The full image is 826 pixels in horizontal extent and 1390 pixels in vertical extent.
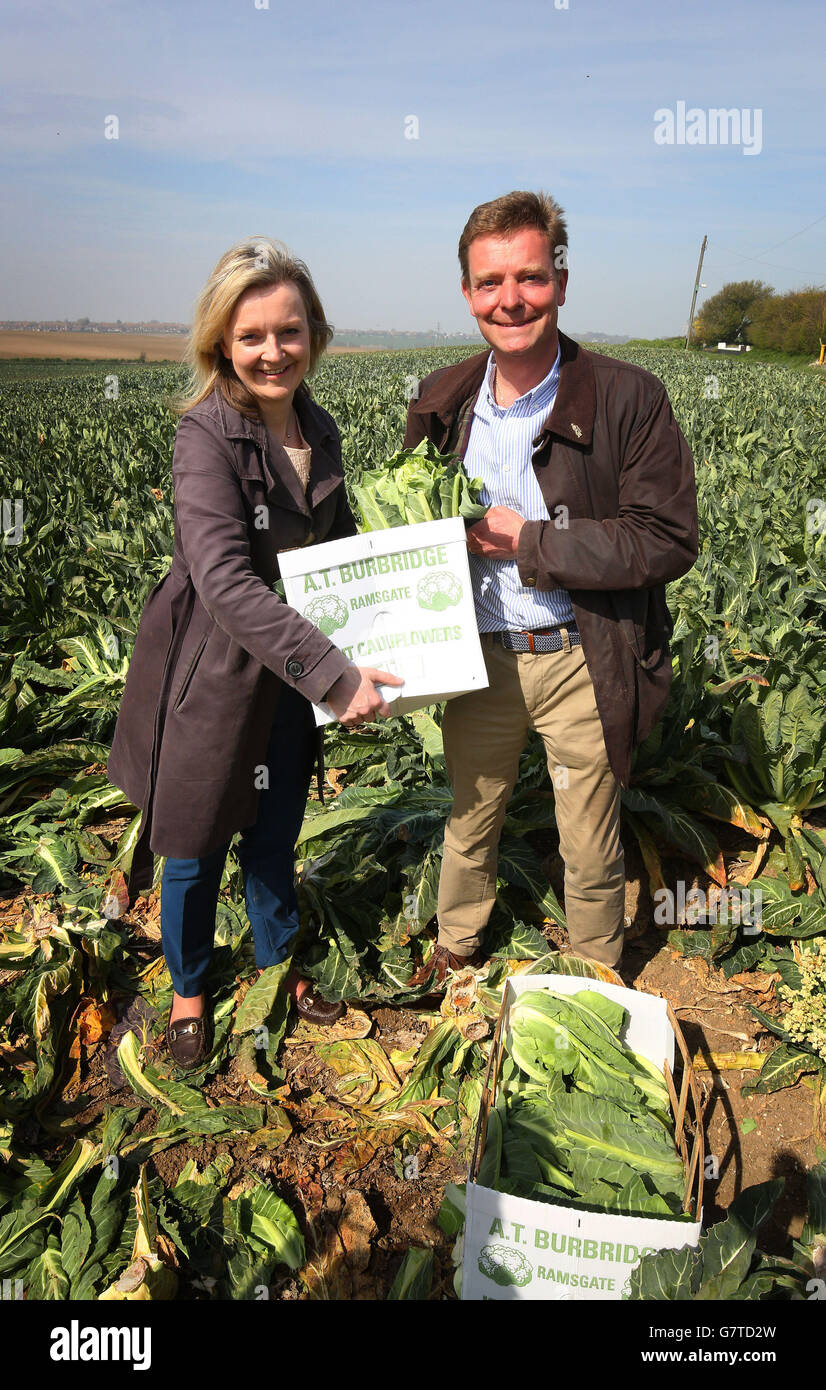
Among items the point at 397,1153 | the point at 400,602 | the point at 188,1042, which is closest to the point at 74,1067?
the point at 188,1042

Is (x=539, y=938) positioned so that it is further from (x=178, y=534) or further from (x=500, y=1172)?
(x=178, y=534)

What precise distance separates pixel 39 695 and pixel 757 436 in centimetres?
890

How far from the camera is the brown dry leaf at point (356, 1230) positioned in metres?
2.24

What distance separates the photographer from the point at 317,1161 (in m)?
2.58

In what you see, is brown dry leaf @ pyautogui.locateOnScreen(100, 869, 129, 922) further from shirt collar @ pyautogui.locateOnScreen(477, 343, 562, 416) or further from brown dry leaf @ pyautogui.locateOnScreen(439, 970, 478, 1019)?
shirt collar @ pyautogui.locateOnScreen(477, 343, 562, 416)

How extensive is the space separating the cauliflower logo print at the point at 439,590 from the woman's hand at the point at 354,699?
25cm

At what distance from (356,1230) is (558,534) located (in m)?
1.87

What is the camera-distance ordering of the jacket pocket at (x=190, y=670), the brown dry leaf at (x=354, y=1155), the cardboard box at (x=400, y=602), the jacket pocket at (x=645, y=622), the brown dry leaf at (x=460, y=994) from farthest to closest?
the brown dry leaf at (x=460, y=994)
the brown dry leaf at (x=354, y=1155)
the jacket pocket at (x=645, y=622)
the jacket pocket at (x=190, y=670)
the cardboard box at (x=400, y=602)

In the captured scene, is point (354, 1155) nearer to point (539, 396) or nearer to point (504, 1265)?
point (504, 1265)

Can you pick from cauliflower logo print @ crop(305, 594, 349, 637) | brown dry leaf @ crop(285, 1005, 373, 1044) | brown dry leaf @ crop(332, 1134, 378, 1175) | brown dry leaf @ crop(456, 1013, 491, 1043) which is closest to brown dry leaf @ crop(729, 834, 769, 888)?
brown dry leaf @ crop(456, 1013, 491, 1043)

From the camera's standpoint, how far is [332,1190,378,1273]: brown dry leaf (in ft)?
7.34

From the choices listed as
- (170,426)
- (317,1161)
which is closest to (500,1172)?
(317,1161)

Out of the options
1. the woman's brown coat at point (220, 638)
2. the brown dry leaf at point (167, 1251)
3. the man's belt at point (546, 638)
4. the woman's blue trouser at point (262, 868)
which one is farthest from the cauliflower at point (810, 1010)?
the brown dry leaf at point (167, 1251)

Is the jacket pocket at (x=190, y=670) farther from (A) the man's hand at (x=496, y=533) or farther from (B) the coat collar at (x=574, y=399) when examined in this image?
(B) the coat collar at (x=574, y=399)
